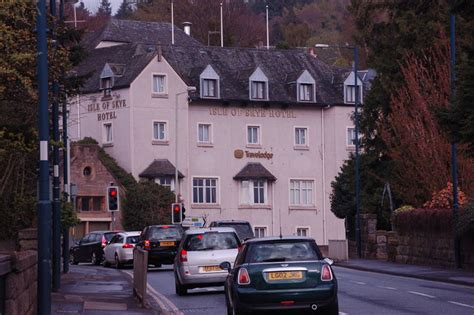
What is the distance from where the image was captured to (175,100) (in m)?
71.3

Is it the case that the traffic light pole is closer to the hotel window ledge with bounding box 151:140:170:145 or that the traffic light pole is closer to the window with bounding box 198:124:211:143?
the hotel window ledge with bounding box 151:140:170:145

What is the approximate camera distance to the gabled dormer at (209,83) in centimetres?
7309

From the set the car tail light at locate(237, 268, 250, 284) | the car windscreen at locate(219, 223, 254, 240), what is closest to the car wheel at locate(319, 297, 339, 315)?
the car tail light at locate(237, 268, 250, 284)

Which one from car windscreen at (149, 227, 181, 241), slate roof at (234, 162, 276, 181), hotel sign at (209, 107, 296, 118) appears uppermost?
hotel sign at (209, 107, 296, 118)

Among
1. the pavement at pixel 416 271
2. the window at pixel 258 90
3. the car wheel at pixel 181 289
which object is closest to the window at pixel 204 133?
the window at pixel 258 90

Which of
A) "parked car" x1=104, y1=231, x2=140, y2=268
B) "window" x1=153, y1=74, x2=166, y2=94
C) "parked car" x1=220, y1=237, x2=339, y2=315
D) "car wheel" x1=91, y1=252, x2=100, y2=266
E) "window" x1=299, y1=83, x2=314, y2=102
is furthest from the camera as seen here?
"window" x1=299, y1=83, x2=314, y2=102

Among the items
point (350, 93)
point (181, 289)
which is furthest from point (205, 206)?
point (181, 289)

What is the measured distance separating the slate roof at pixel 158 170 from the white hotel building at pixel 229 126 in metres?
A: 0.06

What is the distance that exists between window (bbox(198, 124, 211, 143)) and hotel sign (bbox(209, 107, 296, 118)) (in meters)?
0.95

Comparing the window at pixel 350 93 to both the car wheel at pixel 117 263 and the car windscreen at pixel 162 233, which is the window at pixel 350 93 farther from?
the car windscreen at pixel 162 233

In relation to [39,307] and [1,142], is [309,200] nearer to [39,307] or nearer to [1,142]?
[1,142]

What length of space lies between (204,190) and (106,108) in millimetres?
8499

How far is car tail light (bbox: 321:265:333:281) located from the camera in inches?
724

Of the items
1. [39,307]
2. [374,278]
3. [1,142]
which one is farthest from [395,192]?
[39,307]
